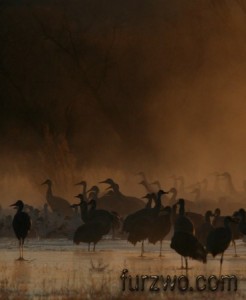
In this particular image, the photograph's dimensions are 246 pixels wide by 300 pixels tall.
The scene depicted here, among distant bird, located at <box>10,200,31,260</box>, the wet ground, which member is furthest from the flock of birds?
the wet ground

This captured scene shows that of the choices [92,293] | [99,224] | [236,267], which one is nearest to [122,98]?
[99,224]

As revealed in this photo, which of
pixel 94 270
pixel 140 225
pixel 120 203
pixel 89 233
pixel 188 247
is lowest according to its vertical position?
pixel 94 270

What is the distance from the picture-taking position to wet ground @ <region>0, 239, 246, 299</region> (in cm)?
1196

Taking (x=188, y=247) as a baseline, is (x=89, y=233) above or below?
above

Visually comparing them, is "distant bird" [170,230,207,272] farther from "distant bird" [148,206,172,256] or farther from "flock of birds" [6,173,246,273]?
"distant bird" [148,206,172,256]

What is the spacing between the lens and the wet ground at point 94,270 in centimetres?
1196

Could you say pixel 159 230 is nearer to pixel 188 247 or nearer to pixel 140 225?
pixel 140 225

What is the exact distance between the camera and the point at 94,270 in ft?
46.3

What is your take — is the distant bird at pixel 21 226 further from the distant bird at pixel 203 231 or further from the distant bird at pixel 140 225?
A: the distant bird at pixel 203 231

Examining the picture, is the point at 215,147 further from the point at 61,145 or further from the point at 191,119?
the point at 61,145

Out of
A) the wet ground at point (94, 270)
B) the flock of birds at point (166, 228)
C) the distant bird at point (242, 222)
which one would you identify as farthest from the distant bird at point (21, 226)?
the distant bird at point (242, 222)

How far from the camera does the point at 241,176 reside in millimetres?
33406

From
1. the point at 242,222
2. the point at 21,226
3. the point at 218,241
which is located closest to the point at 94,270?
the point at 218,241

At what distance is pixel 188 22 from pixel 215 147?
11.9ft
